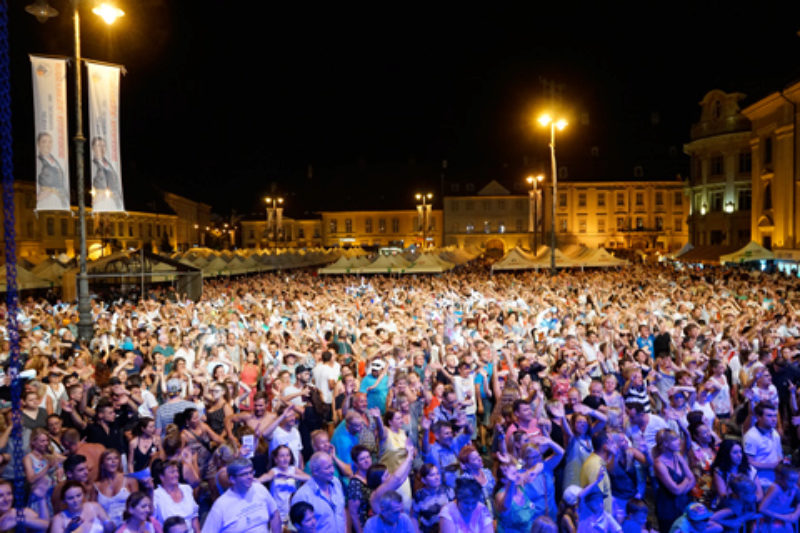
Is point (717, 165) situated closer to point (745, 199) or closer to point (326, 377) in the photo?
point (745, 199)

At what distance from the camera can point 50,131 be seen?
1113 cm

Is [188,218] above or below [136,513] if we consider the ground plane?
above

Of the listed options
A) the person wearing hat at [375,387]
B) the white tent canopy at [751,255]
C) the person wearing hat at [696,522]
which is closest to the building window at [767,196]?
the white tent canopy at [751,255]

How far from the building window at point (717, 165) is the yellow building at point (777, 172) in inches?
351

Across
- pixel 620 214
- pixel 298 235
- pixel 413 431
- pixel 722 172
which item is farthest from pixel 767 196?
pixel 298 235

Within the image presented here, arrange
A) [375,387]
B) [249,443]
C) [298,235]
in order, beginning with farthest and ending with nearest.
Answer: [298,235] → [375,387] → [249,443]

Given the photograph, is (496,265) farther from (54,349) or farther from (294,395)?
(294,395)

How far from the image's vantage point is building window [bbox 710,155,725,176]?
45781 millimetres

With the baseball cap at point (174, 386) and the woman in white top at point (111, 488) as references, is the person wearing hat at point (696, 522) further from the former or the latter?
the baseball cap at point (174, 386)

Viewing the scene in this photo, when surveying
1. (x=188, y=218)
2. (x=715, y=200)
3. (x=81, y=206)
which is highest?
(x=188, y=218)

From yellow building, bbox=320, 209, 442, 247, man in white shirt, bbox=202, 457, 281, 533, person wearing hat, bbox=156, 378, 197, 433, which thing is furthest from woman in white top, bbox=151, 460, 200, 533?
yellow building, bbox=320, 209, 442, 247

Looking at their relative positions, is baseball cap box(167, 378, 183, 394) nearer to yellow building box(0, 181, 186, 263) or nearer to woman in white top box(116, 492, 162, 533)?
woman in white top box(116, 492, 162, 533)

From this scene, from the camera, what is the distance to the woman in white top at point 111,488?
4.88 meters

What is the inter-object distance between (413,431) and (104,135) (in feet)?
28.7
